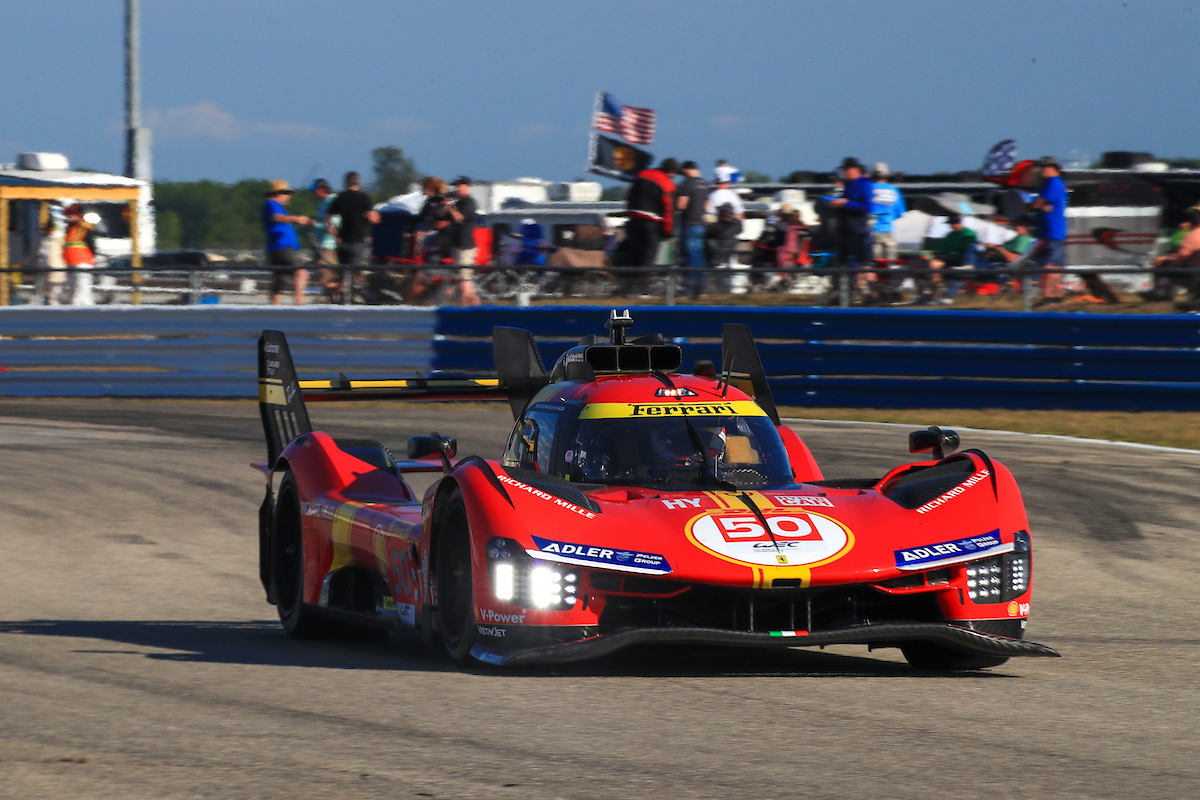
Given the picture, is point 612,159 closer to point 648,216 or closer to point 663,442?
point 648,216

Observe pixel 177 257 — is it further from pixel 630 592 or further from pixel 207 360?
pixel 630 592

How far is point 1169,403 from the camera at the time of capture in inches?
655

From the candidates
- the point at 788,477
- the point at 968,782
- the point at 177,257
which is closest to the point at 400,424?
the point at 788,477

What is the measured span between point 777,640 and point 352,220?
589 inches

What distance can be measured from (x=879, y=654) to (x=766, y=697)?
1.70 metres

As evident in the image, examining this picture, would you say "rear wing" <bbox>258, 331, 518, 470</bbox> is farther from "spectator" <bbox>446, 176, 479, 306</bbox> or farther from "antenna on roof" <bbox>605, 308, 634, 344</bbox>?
"spectator" <bbox>446, 176, 479, 306</bbox>

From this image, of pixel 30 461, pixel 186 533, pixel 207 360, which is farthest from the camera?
pixel 207 360

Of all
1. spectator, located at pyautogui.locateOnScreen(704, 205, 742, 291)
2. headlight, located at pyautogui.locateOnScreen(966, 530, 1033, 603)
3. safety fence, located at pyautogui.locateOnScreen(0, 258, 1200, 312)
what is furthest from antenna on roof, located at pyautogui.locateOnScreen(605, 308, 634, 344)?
spectator, located at pyautogui.locateOnScreen(704, 205, 742, 291)

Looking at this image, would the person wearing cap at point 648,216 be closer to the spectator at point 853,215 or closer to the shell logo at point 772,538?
the spectator at point 853,215

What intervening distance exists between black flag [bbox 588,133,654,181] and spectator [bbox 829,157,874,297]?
743cm

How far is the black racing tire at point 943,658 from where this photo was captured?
663cm

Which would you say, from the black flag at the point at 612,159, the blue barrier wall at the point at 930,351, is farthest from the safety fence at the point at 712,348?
the black flag at the point at 612,159

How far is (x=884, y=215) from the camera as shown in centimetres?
1930

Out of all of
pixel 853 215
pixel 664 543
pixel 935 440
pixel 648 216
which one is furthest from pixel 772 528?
pixel 648 216
